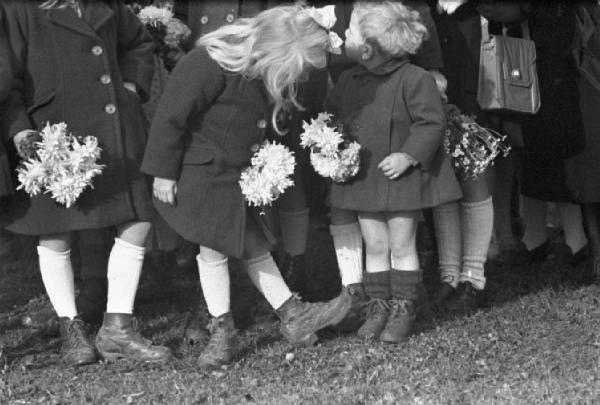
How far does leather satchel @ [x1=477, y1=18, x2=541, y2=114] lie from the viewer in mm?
5844

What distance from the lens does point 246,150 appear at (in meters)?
5.08

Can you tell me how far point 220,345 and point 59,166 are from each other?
1.09m

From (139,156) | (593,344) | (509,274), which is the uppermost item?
(139,156)

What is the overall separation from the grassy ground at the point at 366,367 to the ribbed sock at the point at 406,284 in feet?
0.71

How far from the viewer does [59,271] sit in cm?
512

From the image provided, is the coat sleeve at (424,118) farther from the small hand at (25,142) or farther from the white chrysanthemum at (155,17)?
the small hand at (25,142)

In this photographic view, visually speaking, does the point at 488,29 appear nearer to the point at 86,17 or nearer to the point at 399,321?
the point at 399,321

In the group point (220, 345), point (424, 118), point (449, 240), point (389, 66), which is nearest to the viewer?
point (220, 345)

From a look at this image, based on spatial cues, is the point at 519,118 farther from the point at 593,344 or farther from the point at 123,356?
the point at 123,356

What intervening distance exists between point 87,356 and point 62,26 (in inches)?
58.2

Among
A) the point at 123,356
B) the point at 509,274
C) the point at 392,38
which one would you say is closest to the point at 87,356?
the point at 123,356

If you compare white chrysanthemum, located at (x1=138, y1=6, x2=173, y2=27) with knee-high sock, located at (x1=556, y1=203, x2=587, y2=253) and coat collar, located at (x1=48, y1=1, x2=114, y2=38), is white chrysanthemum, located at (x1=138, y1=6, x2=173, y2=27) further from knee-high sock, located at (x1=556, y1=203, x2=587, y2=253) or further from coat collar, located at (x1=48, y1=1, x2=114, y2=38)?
knee-high sock, located at (x1=556, y1=203, x2=587, y2=253)

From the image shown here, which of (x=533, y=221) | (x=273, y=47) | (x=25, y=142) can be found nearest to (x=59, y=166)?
(x=25, y=142)

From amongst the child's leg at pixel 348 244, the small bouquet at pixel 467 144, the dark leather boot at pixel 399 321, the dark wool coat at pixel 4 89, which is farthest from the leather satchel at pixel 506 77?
the dark wool coat at pixel 4 89
